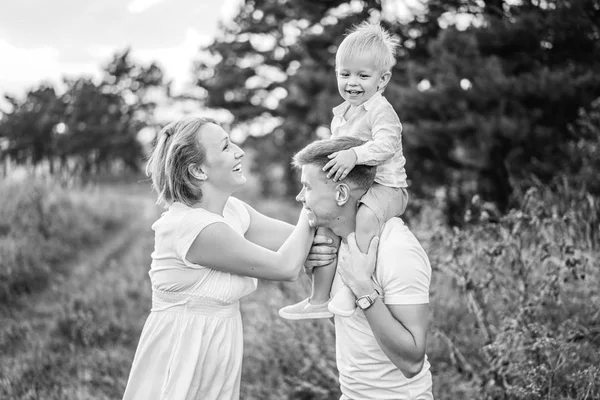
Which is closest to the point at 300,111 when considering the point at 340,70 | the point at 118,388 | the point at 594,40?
the point at 594,40

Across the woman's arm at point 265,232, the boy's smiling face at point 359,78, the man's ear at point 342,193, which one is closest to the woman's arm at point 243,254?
the man's ear at point 342,193

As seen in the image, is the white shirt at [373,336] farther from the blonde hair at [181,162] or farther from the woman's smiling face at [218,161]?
the blonde hair at [181,162]

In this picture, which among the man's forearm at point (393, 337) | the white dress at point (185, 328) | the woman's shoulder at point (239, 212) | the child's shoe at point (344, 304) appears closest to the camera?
the man's forearm at point (393, 337)

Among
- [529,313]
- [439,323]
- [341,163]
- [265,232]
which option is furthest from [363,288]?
[439,323]

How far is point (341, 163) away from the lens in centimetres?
239

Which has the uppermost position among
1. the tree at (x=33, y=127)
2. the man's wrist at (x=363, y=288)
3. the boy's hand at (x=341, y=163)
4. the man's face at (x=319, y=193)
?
the boy's hand at (x=341, y=163)

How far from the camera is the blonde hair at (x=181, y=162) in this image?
8.97 ft

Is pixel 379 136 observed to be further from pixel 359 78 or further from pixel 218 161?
pixel 218 161

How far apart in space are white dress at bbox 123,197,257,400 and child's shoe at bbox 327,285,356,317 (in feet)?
1.93

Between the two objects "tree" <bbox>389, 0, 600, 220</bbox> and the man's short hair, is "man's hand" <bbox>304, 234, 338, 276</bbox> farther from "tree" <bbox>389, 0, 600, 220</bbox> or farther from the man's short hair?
"tree" <bbox>389, 0, 600, 220</bbox>

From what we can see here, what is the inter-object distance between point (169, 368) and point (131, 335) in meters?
3.42

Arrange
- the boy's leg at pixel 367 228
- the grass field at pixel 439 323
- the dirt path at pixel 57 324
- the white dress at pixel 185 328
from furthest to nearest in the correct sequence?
1. the dirt path at pixel 57 324
2. the grass field at pixel 439 323
3. the white dress at pixel 185 328
4. the boy's leg at pixel 367 228

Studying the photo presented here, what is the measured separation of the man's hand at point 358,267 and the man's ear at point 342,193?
0.18 meters

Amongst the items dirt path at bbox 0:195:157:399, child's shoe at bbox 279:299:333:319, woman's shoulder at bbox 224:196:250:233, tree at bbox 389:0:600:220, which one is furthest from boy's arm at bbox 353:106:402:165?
tree at bbox 389:0:600:220
